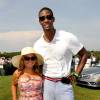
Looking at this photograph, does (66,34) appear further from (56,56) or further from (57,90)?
(57,90)

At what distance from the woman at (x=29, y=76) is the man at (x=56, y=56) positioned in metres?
0.10

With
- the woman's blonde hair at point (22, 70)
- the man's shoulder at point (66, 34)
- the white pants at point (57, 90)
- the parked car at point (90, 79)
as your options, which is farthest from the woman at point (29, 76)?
the parked car at point (90, 79)

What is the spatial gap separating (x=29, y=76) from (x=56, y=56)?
1.45 feet

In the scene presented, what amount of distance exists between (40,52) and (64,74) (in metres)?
0.41

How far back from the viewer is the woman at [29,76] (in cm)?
489

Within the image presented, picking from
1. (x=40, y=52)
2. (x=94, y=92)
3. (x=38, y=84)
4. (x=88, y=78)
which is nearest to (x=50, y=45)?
(x=40, y=52)

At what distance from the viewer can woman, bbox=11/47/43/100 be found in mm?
4891

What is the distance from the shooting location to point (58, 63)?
15.7 ft

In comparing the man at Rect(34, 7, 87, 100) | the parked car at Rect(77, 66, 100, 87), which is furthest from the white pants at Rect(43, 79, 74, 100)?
the parked car at Rect(77, 66, 100, 87)

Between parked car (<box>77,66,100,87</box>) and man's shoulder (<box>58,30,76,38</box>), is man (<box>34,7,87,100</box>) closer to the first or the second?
man's shoulder (<box>58,30,76,38</box>)

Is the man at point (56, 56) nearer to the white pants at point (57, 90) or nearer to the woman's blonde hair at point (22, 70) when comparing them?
the white pants at point (57, 90)

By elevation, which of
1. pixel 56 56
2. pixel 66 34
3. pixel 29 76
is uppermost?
pixel 66 34

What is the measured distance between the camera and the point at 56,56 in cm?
480

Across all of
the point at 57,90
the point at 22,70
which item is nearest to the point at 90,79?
the point at 22,70
